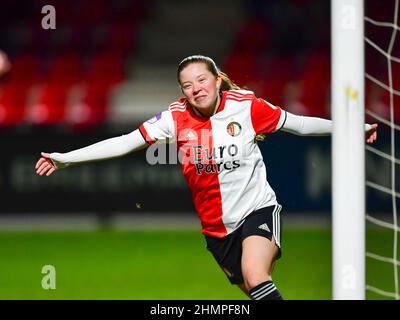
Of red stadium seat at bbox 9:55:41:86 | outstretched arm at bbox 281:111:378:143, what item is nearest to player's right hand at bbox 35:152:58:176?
outstretched arm at bbox 281:111:378:143

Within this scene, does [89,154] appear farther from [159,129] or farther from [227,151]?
[227,151]

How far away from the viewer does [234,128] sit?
387cm

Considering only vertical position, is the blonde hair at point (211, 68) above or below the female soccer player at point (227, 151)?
above

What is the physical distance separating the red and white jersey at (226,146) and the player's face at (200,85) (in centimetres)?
7

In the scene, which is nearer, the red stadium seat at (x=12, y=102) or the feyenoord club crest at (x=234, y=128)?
the feyenoord club crest at (x=234, y=128)

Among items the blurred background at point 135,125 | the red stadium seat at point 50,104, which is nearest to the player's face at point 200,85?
the blurred background at point 135,125

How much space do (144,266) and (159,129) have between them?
3.82m

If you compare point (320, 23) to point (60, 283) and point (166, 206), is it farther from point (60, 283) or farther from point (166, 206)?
point (60, 283)

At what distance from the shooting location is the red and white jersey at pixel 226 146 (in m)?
3.84

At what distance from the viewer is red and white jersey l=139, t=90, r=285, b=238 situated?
3.84 meters

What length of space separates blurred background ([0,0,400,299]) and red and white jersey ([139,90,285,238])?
70.8 inches

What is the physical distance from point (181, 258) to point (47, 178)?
1958 mm

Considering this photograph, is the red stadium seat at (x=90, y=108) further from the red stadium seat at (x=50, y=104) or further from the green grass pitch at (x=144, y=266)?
the green grass pitch at (x=144, y=266)

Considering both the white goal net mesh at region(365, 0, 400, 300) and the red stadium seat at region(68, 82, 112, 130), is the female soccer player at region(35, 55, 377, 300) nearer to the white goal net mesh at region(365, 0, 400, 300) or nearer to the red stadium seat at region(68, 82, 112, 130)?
the white goal net mesh at region(365, 0, 400, 300)
